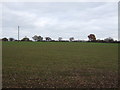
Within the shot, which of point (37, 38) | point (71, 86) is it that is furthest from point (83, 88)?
point (37, 38)

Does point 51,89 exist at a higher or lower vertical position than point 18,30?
lower

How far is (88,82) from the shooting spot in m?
8.62

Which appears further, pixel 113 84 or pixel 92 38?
pixel 92 38

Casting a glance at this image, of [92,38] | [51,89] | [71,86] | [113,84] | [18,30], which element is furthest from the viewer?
[92,38]

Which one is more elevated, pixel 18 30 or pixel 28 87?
pixel 18 30

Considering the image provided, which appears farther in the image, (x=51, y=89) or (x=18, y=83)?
(x=18, y=83)

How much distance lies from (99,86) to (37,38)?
15483 cm

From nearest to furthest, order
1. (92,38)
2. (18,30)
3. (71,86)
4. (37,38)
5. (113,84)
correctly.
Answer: (71,86)
(113,84)
(18,30)
(92,38)
(37,38)

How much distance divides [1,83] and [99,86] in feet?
14.9

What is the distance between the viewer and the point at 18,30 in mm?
100750

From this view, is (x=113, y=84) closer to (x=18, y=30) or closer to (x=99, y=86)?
(x=99, y=86)

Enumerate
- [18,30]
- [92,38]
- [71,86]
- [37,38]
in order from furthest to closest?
[37,38], [92,38], [18,30], [71,86]

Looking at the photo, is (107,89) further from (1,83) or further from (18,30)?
(18,30)

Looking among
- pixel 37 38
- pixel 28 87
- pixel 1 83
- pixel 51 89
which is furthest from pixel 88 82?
pixel 37 38
